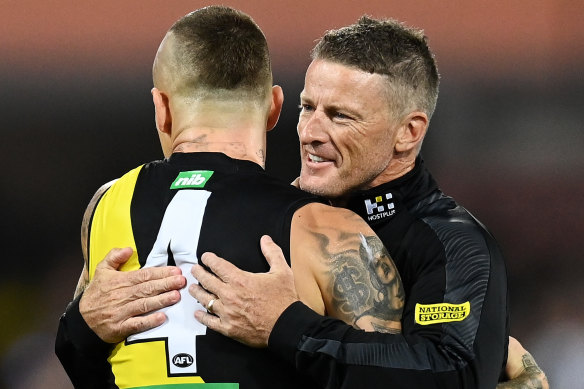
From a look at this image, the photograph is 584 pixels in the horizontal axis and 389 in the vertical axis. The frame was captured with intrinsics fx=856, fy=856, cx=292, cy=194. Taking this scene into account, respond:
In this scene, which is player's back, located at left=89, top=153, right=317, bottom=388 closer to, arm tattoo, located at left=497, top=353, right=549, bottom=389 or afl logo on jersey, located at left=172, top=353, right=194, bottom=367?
afl logo on jersey, located at left=172, top=353, right=194, bottom=367

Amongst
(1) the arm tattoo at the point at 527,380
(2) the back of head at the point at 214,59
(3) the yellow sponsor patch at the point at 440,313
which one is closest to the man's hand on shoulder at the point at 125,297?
(2) the back of head at the point at 214,59

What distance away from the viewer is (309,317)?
209cm

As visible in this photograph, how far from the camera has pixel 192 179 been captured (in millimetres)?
2164

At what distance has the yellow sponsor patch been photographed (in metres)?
2.29

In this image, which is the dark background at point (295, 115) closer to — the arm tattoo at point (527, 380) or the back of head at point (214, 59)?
the arm tattoo at point (527, 380)

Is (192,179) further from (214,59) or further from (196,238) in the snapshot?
(214,59)

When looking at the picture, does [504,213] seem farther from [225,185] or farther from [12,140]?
[225,185]

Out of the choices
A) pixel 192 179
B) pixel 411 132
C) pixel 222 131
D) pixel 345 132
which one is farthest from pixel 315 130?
A: pixel 192 179

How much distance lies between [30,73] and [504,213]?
11.4 feet

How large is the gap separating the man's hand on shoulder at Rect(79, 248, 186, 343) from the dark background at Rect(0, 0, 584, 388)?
365cm

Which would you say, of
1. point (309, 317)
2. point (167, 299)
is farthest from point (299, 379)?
point (167, 299)

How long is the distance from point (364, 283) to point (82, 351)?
2.49 feet

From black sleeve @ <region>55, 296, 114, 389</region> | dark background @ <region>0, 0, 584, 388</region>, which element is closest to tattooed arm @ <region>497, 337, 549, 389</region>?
black sleeve @ <region>55, 296, 114, 389</region>

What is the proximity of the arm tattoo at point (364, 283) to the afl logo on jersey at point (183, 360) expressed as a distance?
0.38 metres
